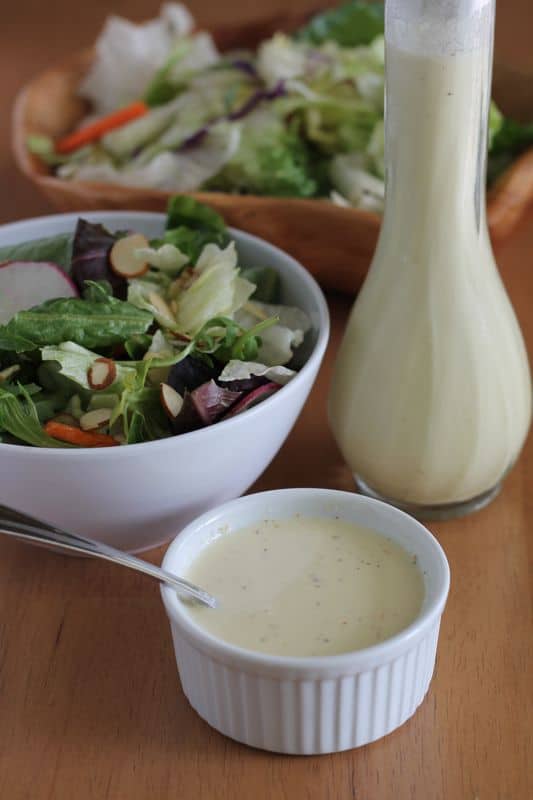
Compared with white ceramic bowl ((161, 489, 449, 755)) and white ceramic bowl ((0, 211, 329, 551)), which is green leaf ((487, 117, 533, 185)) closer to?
white ceramic bowl ((0, 211, 329, 551))

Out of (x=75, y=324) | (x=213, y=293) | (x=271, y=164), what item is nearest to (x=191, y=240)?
(x=213, y=293)

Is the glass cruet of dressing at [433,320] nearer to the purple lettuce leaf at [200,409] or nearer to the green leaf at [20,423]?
the purple lettuce leaf at [200,409]

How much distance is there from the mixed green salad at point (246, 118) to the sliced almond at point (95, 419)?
0.61 meters

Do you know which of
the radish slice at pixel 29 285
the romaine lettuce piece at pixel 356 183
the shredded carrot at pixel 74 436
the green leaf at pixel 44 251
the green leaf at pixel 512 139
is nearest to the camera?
the shredded carrot at pixel 74 436

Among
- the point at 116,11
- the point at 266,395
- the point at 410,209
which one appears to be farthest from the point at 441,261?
the point at 116,11

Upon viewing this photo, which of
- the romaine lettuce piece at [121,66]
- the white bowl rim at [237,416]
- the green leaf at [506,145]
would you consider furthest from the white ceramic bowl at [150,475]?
the romaine lettuce piece at [121,66]

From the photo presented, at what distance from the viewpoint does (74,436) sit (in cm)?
106

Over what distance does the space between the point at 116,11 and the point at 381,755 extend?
2.31 meters

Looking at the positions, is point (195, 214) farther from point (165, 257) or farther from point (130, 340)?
point (130, 340)

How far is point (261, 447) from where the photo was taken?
3.60ft

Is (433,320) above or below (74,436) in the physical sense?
above

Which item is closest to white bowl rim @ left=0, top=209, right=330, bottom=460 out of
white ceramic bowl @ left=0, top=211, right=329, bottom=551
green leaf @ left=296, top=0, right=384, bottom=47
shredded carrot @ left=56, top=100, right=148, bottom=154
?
white ceramic bowl @ left=0, top=211, right=329, bottom=551

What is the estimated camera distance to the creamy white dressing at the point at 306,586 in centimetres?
89

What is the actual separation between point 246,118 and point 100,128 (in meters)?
0.28
